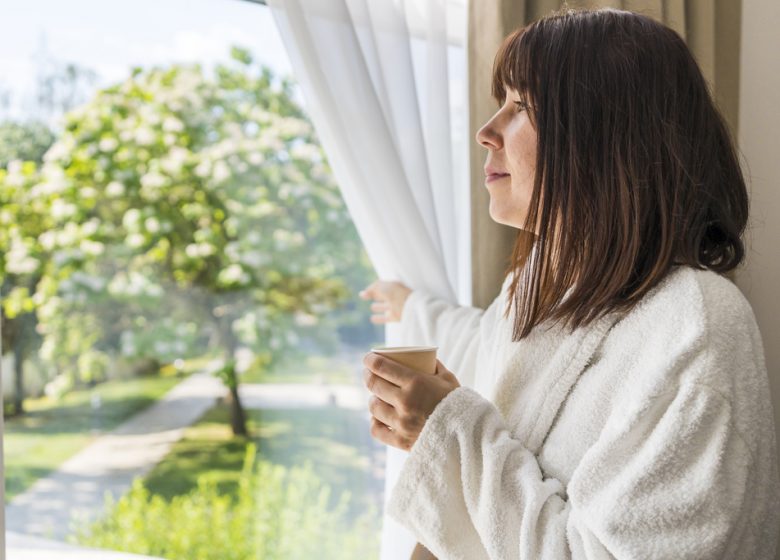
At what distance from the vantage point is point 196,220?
186cm

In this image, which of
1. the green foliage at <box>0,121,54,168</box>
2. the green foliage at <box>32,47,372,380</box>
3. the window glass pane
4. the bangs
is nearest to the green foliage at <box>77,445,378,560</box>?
the window glass pane

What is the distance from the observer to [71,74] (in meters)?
1.63

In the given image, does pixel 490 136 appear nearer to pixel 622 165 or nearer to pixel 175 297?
pixel 622 165

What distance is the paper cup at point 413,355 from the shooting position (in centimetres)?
100

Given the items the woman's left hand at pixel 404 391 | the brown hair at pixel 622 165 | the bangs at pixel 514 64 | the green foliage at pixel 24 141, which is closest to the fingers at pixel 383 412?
the woman's left hand at pixel 404 391

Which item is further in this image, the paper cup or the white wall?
the white wall

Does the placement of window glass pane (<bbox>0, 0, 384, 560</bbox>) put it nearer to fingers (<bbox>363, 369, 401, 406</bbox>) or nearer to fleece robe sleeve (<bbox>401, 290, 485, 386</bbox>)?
fleece robe sleeve (<bbox>401, 290, 485, 386</bbox>)

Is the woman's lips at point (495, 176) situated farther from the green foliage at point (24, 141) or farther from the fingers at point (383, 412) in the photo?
the green foliage at point (24, 141)

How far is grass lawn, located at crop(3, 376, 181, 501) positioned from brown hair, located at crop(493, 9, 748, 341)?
3.62ft

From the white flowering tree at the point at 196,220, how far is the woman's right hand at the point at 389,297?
0.42 meters

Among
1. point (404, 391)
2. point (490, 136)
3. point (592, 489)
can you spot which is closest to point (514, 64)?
point (490, 136)

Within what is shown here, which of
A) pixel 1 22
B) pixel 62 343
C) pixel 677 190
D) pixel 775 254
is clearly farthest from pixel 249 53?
pixel 775 254

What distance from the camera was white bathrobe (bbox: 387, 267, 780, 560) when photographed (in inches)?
32.3

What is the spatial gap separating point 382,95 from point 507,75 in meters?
0.34
